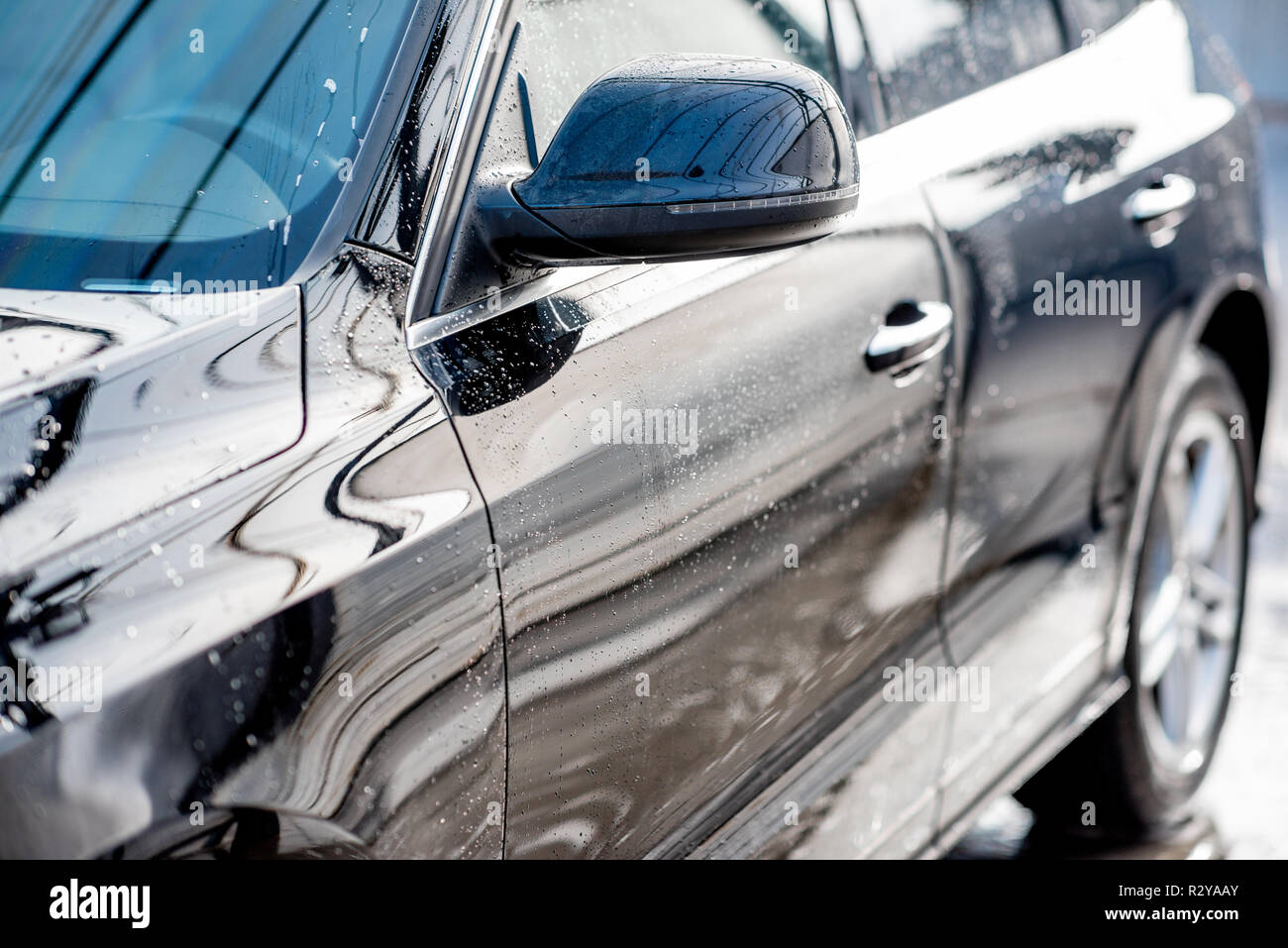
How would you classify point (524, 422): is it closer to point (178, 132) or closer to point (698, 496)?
point (698, 496)

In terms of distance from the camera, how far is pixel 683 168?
131 cm

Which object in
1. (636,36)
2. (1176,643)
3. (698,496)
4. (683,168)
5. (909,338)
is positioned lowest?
(1176,643)

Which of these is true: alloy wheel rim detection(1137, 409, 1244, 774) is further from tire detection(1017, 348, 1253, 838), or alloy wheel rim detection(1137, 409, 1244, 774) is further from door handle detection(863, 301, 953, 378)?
door handle detection(863, 301, 953, 378)

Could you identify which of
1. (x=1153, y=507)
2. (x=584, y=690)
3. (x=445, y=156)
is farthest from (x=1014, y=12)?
(x=584, y=690)

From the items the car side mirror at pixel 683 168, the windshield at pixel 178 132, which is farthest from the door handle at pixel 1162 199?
the windshield at pixel 178 132

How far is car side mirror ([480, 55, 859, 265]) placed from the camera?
1.31 m

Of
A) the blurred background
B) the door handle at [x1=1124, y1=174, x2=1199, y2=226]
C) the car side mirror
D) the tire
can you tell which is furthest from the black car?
the blurred background

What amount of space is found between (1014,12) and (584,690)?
160 cm

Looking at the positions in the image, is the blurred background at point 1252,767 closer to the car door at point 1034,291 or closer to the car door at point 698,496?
the car door at point 1034,291

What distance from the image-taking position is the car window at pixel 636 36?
152 cm

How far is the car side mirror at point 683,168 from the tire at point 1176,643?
154 cm

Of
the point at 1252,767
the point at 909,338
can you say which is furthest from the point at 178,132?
the point at 1252,767

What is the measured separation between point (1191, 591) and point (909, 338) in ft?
4.37

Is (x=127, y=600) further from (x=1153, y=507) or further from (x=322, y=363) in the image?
(x=1153, y=507)
